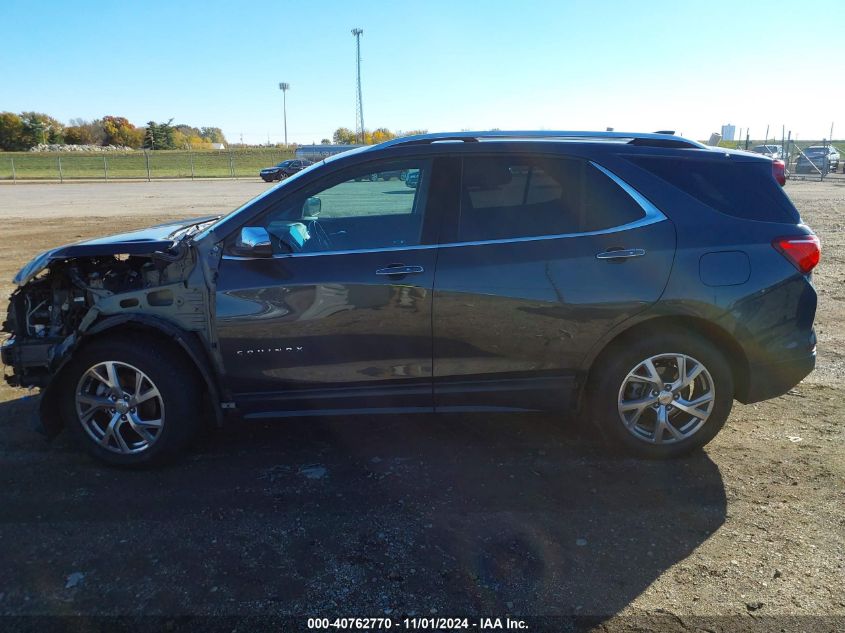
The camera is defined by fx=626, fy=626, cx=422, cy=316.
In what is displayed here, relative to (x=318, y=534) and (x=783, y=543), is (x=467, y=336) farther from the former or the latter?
(x=783, y=543)

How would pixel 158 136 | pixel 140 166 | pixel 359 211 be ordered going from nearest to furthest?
1. pixel 359 211
2. pixel 140 166
3. pixel 158 136

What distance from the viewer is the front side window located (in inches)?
148

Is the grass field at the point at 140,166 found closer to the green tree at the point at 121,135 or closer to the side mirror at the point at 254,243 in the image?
the green tree at the point at 121,135

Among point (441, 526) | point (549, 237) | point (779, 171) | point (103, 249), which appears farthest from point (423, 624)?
point (779, 171)

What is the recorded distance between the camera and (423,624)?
8.55 feet

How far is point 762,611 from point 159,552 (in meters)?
2.78

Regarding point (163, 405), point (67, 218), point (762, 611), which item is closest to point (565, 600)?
point (762, 611)

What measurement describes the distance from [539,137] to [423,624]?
2.91m

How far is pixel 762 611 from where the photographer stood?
266 centimetres

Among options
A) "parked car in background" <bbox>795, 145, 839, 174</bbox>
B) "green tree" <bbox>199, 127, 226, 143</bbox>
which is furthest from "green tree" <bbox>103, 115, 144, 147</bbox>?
"parked car in background" <bbox>795, 145, 839, 174</bbox>

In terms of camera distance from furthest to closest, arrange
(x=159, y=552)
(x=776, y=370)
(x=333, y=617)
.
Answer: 1. (x=776, y=370)
2. (x=159, y=552)
3. (x=333, y=617)

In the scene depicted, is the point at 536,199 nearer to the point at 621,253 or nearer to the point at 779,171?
the point at 621,253

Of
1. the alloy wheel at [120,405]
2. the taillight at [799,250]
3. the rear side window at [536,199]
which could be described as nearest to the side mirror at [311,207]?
the rear side window at [536,199]

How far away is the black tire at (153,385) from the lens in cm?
372
